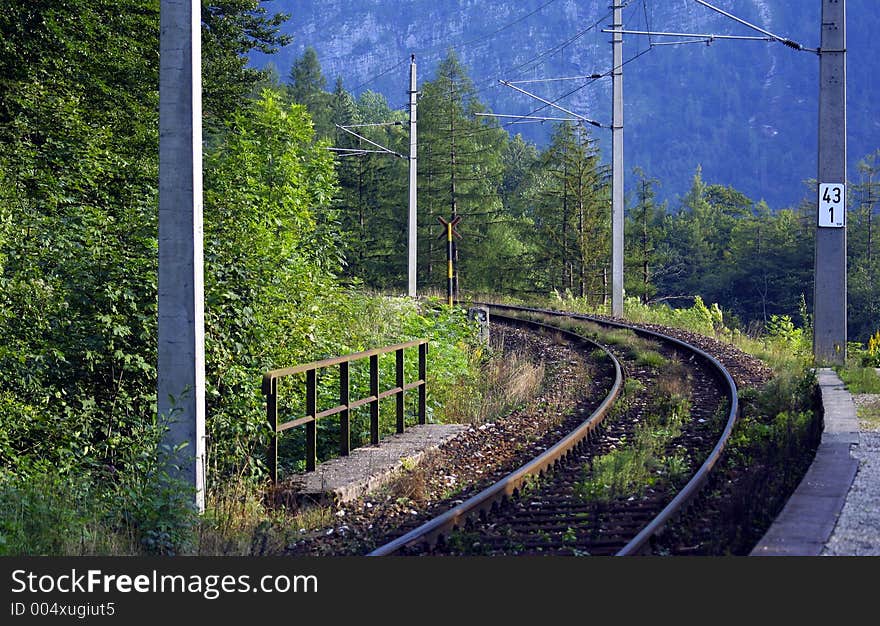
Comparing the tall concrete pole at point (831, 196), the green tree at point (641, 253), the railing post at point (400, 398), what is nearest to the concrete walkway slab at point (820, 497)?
the railing post at point (400, 398)

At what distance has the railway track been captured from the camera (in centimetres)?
709

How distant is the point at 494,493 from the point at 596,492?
0.89m

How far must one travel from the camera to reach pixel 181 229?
7.55 meters

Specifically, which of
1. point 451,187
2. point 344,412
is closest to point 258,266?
point 344,412

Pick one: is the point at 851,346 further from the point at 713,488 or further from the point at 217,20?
the point at 217,20

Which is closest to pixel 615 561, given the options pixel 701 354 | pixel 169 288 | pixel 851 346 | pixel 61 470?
pixel 169 288

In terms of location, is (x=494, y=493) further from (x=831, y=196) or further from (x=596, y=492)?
(x=831, y=196)

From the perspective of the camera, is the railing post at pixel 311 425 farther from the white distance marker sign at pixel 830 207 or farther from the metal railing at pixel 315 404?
the white distance marker sign at pixel 830 207

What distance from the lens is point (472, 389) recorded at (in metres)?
14.8

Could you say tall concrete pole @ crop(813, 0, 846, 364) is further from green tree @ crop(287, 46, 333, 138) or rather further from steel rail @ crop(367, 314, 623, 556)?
green tree @ crop(287, 46, 333, 138)

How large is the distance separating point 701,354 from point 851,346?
3903 millimetres

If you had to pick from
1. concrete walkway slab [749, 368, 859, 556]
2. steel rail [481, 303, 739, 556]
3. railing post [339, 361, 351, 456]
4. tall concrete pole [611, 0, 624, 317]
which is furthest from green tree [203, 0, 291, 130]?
concrete walkway slab [749, 368, 859, 556]

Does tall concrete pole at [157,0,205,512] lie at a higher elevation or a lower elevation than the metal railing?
higher

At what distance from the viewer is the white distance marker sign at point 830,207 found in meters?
16.6
